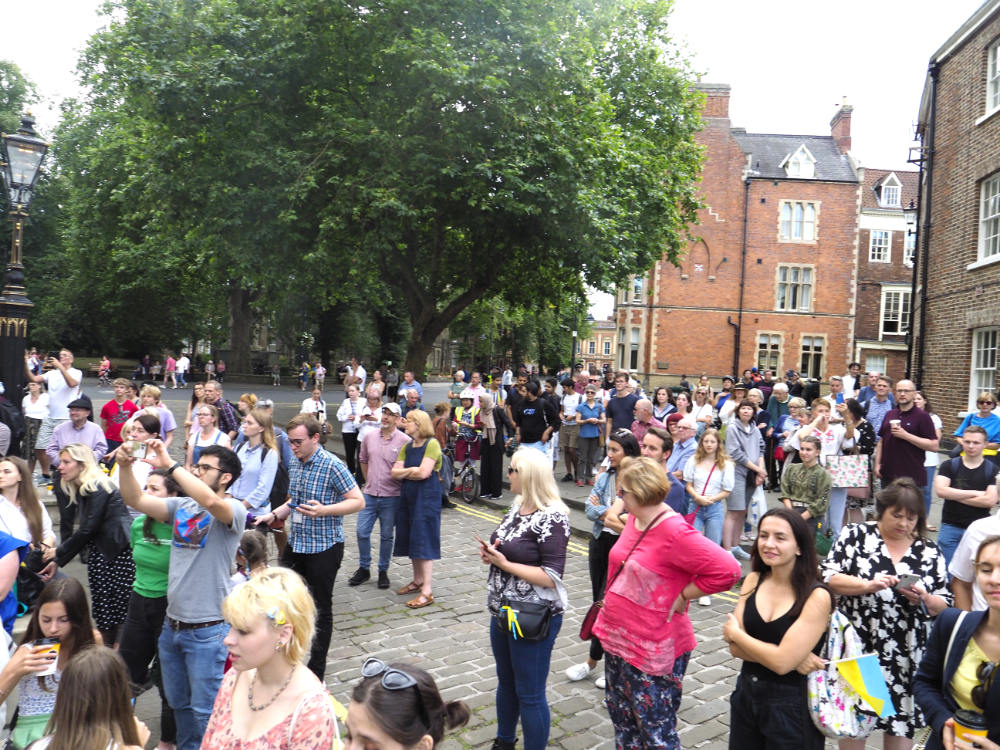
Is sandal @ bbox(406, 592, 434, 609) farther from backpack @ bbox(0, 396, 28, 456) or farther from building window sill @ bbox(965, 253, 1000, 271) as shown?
building window sill @ bbox(965, 253, 1000, 271)

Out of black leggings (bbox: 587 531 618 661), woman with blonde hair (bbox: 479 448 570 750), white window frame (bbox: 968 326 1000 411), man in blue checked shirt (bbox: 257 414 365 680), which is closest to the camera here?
woman with blonde hair (bbox: 479 448 570 750)

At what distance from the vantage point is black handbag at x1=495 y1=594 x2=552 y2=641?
3.87m

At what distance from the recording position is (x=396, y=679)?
2230 millimetres

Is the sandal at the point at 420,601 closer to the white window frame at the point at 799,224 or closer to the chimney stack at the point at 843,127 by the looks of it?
the white window frame at the point at 799,224

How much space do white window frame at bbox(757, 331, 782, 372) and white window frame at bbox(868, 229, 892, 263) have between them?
10306mm

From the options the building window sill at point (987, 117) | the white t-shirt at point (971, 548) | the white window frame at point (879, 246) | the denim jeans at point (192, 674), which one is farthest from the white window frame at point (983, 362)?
the white window frame at point (879, 246)

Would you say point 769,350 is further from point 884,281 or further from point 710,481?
point 710,481

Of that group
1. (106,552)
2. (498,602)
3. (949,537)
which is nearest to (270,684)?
(498,602)

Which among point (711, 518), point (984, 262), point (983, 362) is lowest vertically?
point (711, 518)

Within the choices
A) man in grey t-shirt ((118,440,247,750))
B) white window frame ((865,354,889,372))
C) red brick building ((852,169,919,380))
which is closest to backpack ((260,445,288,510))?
man in grey t-shirt ((118,440,247,750))

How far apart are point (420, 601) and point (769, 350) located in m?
34.8

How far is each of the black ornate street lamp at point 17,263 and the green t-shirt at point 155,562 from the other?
7082 millimetres

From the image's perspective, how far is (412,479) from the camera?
24.5 ft

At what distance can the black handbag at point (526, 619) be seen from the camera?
387cm
